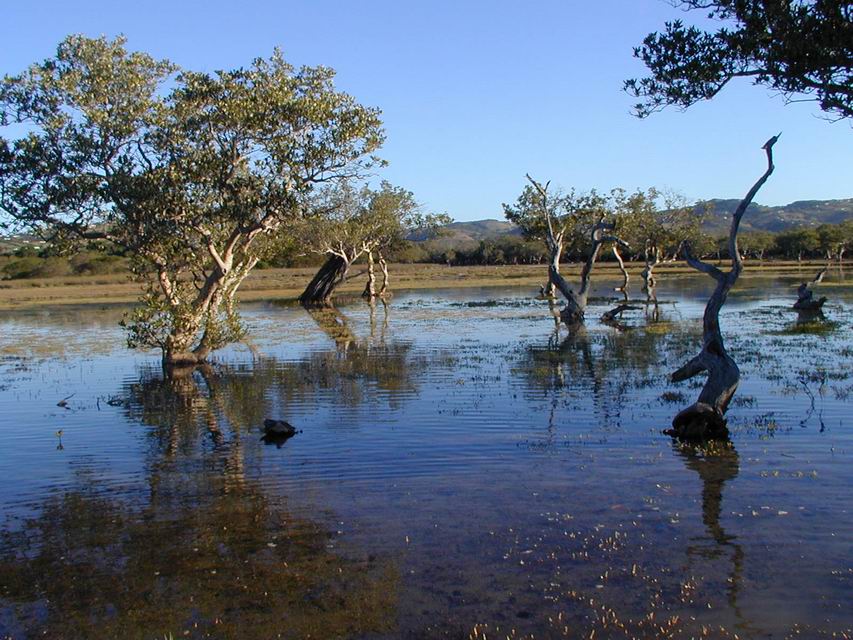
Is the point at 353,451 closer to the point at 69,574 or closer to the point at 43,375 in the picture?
the point at 69,574

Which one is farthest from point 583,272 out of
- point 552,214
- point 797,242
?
point 797,242

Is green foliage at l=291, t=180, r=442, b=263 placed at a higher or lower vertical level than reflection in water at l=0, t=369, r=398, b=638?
higher

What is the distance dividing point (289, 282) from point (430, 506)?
73736 mm

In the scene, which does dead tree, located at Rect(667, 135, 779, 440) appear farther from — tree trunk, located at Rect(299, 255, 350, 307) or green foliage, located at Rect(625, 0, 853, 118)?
tree trunk, located at Rect(299, 255, 350, 307)

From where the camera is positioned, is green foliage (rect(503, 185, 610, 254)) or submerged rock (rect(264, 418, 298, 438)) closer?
submerged rock (rect(264, 418, 298, 438))

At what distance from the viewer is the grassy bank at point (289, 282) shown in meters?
65.0

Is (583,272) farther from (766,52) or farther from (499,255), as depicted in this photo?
(499,255)

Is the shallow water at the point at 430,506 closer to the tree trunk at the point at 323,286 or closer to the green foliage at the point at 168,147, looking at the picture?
the green foliage at the point at 168,147

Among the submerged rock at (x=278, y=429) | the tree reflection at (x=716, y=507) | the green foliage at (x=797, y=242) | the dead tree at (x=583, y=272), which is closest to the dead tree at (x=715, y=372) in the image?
the tree reflection at (x=716, y=507)

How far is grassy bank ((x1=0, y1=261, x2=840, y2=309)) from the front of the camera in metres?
65.0

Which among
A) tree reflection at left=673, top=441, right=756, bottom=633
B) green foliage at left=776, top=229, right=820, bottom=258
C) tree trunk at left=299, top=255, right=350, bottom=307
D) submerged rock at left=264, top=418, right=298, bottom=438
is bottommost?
tree reflection at left=673, top=441, right=756, bottom=633

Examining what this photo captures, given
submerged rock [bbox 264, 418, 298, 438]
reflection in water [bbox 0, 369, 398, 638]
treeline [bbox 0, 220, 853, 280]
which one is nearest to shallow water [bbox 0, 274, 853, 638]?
reflection in water [bbox 0, 369, 398, 638]

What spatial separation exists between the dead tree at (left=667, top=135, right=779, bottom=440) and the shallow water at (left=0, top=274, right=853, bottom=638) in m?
0.59

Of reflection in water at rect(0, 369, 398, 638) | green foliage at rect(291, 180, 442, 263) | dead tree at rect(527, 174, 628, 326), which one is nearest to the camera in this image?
reflection in water at rect(0, 369, 398, 638)
